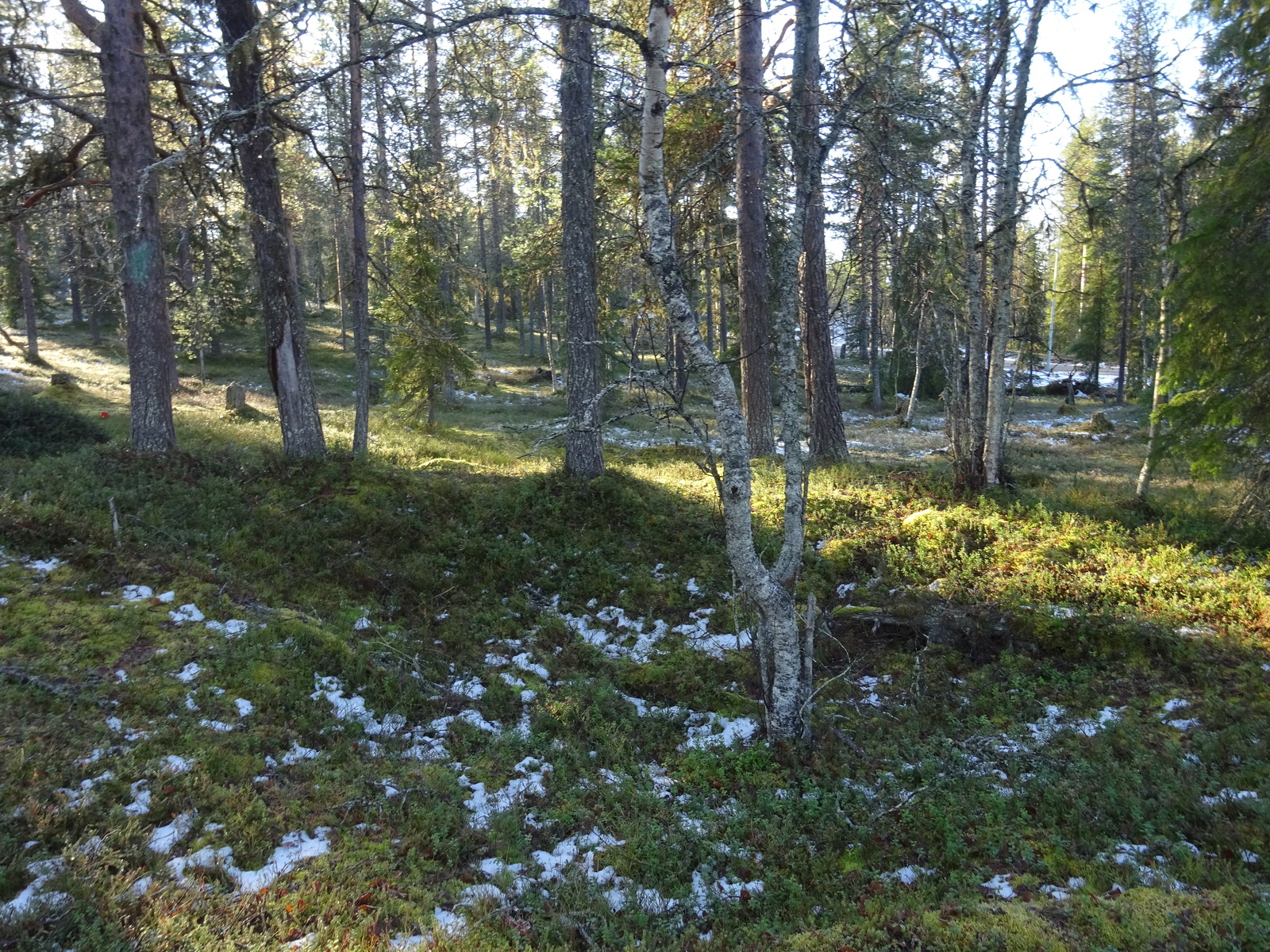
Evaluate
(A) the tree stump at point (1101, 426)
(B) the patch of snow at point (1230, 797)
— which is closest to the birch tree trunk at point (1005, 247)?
(B) the patch of snow at point (1230, 797)

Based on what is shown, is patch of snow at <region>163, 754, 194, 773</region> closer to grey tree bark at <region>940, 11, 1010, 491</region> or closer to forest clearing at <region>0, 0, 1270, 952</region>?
forest clearing at <region>0, 0, 1270, 952</region>

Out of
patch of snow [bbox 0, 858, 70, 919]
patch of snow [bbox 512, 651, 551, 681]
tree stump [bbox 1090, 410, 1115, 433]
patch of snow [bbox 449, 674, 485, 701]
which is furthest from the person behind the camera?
tree stump [bbox 1090, 410, 1115, 433]

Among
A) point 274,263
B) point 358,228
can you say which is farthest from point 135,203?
point 358,228

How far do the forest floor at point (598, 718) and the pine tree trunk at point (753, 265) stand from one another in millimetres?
3129

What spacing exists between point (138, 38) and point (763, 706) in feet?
41.5

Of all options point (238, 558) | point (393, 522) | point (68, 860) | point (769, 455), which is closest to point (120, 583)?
point (238, 558)

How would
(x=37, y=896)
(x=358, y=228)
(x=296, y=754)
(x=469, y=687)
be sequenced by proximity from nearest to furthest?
1. (x=37, y=896)
2. (x=296, y=754)
3. (x=469, y=687)
4. (x=358, y=228)

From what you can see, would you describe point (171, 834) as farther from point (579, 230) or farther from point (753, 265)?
point (753, 265)

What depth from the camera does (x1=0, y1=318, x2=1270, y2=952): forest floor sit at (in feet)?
12.9

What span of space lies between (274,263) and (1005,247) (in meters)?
10.8

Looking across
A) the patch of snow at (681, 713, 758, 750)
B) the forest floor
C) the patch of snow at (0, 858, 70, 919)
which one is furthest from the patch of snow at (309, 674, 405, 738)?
the patch of snow at (681, 713, 758, 750)

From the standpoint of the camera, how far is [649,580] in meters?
9.41

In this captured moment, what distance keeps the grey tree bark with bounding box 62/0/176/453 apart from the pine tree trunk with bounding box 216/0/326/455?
1190 millimetres

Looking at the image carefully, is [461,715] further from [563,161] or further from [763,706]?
[563,161]
